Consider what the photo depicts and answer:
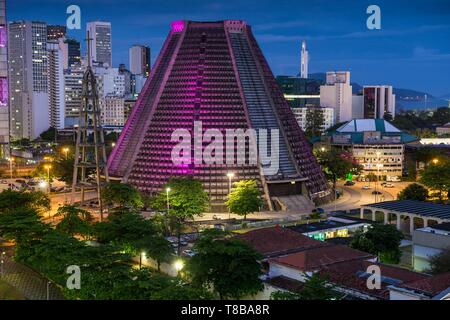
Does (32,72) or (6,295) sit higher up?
(32,72)

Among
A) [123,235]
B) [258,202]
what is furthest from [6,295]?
[258,202]

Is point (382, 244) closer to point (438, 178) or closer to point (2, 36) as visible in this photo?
point (438, 178)

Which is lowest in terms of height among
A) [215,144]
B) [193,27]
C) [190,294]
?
[190,294]

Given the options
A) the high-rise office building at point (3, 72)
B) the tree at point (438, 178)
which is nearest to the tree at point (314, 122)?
the tree at point (438, 178)

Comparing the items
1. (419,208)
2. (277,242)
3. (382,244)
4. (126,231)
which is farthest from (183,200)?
(419,208)

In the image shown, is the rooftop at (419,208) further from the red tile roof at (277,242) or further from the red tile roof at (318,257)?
the red tile roof at (318,257)

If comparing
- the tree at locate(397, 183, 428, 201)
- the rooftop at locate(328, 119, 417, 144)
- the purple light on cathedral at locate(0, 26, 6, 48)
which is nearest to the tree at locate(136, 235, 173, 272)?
the purple light on cathedral at locate(0, 26, 6, 48)

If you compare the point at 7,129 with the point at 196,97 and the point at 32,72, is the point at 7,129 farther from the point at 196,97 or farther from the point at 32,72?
the point at 32,72
